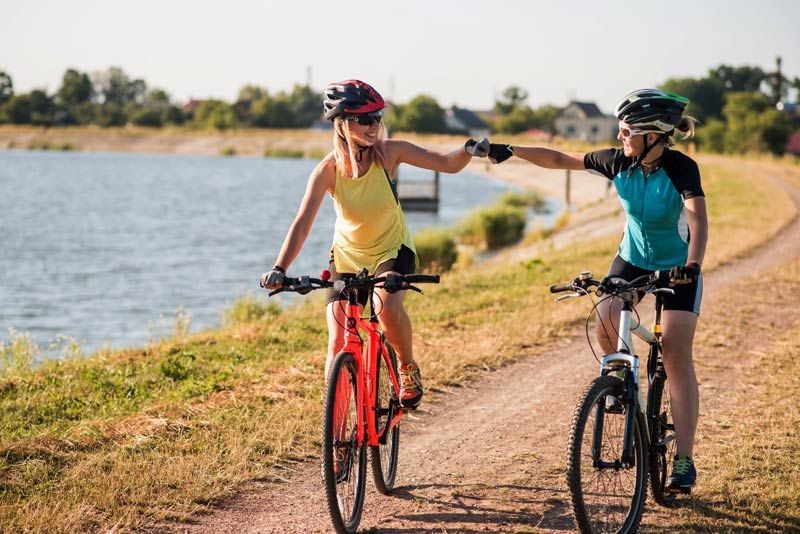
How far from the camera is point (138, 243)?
3659 centimetres

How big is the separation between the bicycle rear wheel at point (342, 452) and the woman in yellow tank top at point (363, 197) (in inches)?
11.4

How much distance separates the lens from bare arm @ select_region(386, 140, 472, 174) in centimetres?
516

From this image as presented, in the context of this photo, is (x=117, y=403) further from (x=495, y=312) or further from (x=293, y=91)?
(x=293, y=91)

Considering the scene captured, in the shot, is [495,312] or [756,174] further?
[756,174]

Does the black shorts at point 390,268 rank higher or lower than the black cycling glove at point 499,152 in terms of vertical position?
lower

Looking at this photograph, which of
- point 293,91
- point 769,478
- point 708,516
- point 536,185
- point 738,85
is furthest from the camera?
point 293,91

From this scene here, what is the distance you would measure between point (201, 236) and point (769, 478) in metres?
34.7

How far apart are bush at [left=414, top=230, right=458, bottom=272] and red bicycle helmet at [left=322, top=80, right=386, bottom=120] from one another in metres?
20.3

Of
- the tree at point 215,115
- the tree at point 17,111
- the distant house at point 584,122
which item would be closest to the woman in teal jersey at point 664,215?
the tree at point 215,115

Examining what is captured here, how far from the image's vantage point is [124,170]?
293 feet

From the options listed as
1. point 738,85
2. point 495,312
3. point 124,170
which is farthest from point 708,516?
point 738,85

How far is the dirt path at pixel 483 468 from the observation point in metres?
5.20

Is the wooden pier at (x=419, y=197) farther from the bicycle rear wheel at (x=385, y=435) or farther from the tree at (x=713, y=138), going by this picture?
the bicycle rear wheel at (x=385, y=435)

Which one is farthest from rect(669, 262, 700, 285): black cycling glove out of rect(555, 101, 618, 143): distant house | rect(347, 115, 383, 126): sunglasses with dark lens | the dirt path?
rect(555, 101, 618, 143): distant house
